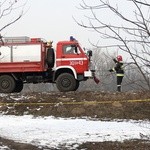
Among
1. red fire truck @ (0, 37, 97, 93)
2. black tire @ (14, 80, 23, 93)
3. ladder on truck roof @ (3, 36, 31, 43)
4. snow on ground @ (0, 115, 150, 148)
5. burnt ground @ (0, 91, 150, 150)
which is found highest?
ladder on truck roof @ (3, 36, 31, 43)

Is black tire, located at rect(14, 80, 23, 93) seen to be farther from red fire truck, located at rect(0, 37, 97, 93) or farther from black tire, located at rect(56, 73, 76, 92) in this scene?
black tire, located at rect(56, 73, 76, 92)

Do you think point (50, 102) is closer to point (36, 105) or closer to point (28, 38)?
point (36, 105)

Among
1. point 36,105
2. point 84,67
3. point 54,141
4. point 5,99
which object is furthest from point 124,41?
point 84,67

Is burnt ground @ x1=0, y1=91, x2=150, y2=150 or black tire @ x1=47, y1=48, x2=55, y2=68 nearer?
burnt ground @ x1=0, y1=91, x2=150, y2=150

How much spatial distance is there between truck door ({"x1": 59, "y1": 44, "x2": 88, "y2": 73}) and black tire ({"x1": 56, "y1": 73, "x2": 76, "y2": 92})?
44 cm

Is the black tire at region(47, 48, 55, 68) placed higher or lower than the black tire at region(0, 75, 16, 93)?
higher

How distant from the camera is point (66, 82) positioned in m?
17.2

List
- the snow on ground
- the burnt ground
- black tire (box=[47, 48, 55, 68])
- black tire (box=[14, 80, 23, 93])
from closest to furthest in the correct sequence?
1. the snow on ground
2. the burnt ground
3. black tire (box=[47, 48, 55, 68])
4. black tire (box=[14, 80, 23, 93])

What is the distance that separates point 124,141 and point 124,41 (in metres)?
5.97

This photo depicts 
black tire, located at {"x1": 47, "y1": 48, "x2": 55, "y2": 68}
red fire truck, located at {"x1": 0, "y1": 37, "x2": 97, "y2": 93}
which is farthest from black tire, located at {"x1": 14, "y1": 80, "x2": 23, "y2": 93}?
black tire, located at {"x1": 47, "y1": 48, "x2": 55, "y2": 68}

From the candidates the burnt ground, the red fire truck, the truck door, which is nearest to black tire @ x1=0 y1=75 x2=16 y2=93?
the red fire truck

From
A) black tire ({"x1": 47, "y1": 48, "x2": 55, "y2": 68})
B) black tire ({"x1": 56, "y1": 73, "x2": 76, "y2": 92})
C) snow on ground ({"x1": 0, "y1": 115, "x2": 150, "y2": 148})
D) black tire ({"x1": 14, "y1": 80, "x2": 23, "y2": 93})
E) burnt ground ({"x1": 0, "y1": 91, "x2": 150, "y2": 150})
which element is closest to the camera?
snow on ground ({"x1": 0, "y1": 115, "x2": 150, "y2": 148})

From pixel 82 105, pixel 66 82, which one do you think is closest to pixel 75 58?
pixel 66 82

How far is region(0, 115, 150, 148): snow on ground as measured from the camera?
9.66 m
